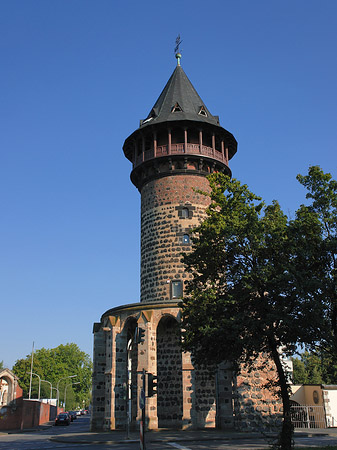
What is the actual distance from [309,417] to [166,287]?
1344 centimetres

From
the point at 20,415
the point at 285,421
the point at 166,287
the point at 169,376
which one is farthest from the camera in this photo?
the point at 20,415

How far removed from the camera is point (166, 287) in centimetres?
2855

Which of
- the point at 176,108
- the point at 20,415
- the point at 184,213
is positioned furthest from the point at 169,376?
the point at 20,415

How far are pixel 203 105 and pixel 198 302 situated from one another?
1990 centimetres

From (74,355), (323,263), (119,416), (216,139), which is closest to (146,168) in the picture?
(216,139)

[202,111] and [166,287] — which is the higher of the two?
[202,111]

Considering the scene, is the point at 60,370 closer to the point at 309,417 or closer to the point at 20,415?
the point at 20,415

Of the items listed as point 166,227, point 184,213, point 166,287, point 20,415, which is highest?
point 184,213

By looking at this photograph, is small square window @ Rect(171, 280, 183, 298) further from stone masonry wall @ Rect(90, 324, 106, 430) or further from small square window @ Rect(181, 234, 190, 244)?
stone masonry wall @ Rect(90, 324, 106, 430)

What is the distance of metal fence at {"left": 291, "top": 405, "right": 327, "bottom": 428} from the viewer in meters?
30.0

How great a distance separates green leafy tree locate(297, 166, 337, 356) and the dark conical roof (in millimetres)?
15415

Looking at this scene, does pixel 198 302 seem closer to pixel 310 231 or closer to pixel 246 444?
pixel 310 231

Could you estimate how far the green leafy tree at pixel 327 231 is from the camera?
1568cm

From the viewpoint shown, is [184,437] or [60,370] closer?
[184,437]
